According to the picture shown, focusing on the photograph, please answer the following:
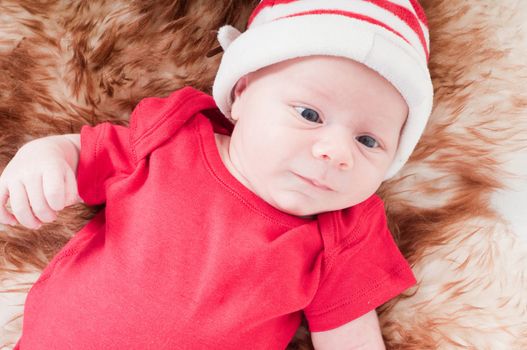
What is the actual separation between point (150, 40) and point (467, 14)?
660mm

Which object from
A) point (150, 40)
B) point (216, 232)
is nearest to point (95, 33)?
point (150, 40)

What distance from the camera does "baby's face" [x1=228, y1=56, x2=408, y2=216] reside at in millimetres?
1014

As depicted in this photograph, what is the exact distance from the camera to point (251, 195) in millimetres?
1121

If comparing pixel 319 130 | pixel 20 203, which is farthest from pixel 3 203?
pixel 319 130

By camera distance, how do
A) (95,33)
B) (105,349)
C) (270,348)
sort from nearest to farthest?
(105,349)
(270,348)
(95,33)

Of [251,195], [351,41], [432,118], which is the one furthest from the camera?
[432,118]

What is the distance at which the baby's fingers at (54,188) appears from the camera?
102 cm

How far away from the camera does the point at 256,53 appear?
3.45 feet

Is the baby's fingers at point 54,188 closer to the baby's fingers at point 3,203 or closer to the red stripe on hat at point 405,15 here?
the baby's fingers at point 3,203

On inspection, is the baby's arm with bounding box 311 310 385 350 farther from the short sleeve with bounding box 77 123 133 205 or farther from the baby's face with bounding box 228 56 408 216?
the short sleeve with bounding box 77 123 133 205

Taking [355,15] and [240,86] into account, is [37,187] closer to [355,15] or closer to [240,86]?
[240,86]

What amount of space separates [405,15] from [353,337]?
0.60 m

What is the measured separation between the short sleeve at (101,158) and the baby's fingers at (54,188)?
0.10m

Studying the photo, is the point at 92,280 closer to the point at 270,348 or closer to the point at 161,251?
the point at 161,251
